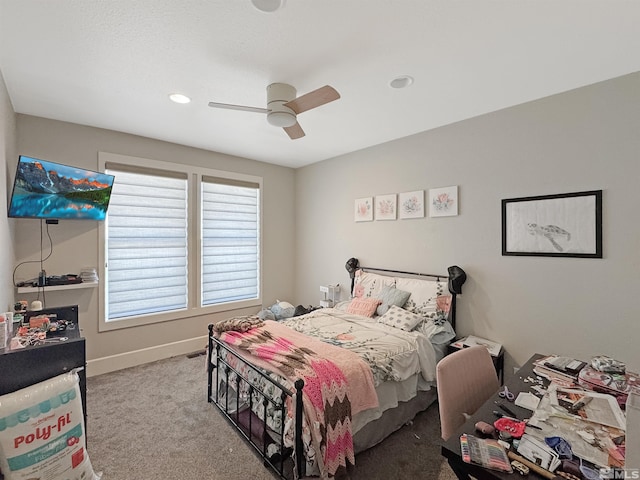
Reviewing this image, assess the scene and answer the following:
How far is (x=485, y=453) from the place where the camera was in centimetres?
104

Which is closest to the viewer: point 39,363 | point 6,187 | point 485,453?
point 485,453

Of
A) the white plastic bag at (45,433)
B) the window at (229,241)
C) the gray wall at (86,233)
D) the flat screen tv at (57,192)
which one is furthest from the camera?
the window at (229,241)

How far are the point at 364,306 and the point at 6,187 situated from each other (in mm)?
3527

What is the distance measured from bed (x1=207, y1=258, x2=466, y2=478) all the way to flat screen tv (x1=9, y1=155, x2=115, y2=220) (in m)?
1.89

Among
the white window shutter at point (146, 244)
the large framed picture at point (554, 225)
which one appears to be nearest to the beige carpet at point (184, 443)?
the white window shutter at point (146, 244)

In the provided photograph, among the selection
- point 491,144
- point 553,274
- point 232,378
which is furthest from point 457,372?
point 491,144

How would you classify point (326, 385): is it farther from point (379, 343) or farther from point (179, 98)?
point (179, 98)

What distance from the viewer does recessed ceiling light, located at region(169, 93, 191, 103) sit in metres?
2.55

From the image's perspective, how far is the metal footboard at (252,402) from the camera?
5.73 ft

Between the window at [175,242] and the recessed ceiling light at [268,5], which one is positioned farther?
the window at [175,242]

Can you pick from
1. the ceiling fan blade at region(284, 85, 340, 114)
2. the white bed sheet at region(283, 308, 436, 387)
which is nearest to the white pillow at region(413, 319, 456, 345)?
the white bed sheet at region(283, 308, 436, 387)

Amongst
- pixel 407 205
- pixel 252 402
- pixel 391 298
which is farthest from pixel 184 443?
pixel 407 205

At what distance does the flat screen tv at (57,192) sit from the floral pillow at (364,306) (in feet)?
9.87

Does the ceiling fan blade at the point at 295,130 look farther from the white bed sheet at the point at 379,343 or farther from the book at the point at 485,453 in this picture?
the book at the point at 485,453
